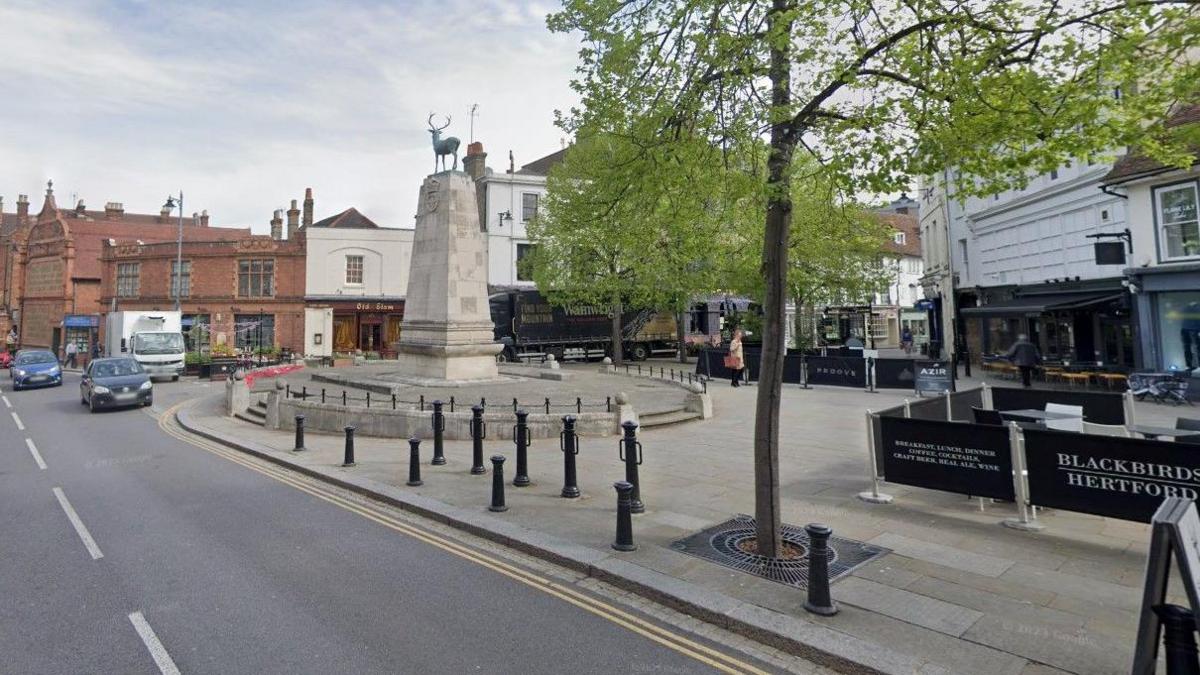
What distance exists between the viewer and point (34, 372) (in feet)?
81.3

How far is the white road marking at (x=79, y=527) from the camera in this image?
631cm

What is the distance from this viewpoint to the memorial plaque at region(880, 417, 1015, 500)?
6.67m

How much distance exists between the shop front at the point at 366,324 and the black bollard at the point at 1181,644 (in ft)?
136

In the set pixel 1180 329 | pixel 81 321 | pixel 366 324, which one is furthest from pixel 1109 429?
pixel 81 321

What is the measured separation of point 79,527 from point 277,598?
4068 millimetres

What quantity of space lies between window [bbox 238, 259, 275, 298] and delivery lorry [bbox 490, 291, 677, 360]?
724 inches

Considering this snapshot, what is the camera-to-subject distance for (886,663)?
3951mm

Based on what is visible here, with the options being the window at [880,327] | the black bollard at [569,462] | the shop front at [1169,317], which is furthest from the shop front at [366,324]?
the window at [880,327]

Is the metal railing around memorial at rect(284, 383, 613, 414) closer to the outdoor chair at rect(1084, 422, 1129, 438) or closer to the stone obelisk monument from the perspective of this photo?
the stone obelisk monument

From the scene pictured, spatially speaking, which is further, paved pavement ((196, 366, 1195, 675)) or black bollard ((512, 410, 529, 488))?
black bollard ((512, 410, 529, 488))

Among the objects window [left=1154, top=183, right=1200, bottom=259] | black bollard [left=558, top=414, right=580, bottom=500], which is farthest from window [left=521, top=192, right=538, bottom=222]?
black bollard [left=558, top=414, right=580, bottom=500]

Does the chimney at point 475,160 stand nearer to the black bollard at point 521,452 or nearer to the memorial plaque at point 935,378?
the memorial plaque at point 935,378

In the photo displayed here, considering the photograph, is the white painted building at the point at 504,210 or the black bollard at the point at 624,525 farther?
the white painted building at the point at 504,210

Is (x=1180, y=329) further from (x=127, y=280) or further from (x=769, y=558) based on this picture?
(x=127, y=280)
